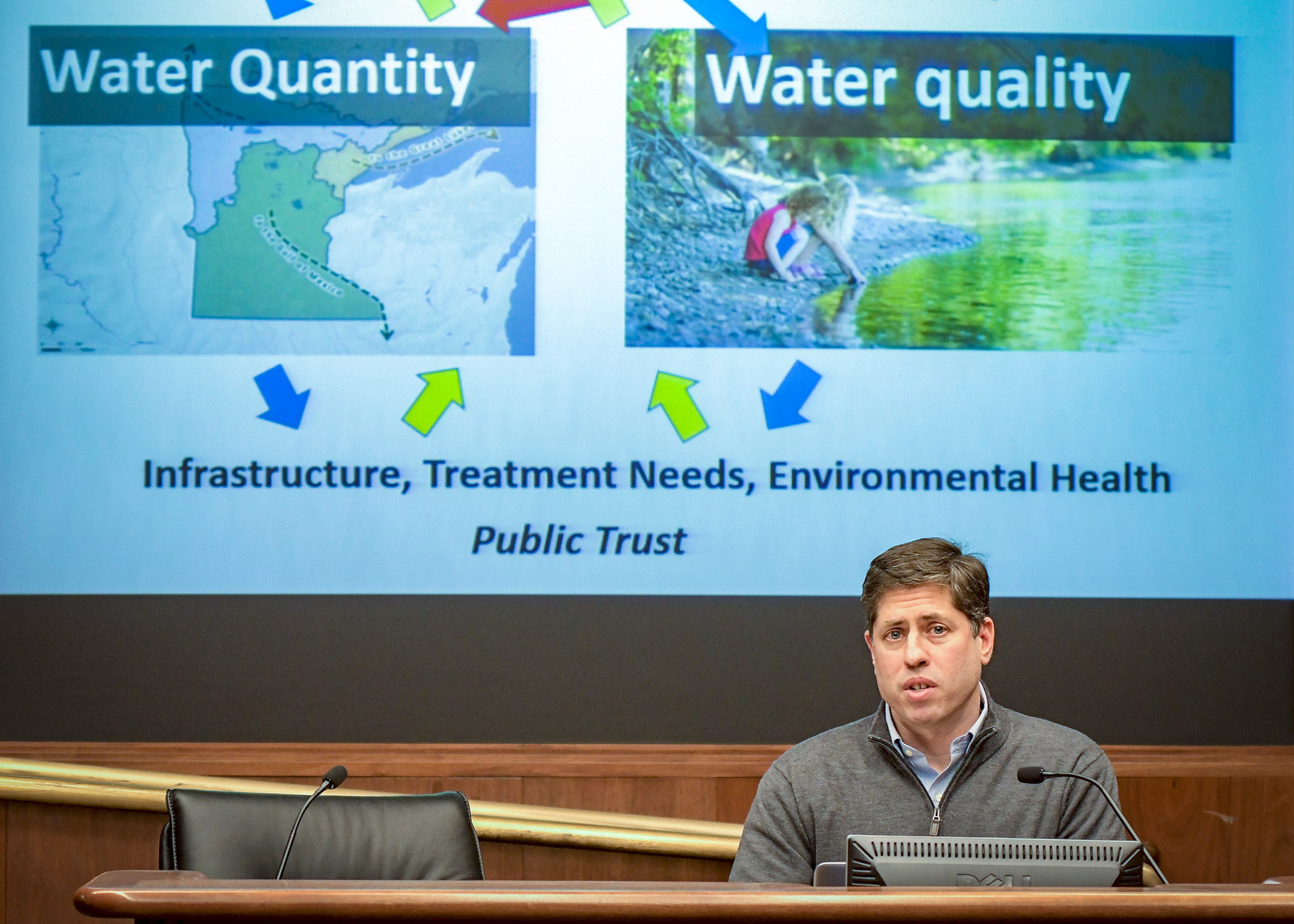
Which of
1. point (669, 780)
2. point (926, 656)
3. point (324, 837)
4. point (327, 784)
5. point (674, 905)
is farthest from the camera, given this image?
point (669, 780)

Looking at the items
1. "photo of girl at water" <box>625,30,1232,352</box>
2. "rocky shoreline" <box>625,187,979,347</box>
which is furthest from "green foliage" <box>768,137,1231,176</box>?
"rocky shoreline" <box>625,187,979,347</box>

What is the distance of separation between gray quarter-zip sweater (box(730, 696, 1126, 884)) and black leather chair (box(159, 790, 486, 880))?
55 cm

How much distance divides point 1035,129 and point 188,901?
2686 millimetres

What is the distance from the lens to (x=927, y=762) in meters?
2.01

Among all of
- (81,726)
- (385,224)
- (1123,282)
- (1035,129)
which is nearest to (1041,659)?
(1123,282)

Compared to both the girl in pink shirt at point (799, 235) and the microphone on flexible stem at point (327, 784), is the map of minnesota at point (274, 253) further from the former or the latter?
the microphone on flexible stem at point (327, 784)

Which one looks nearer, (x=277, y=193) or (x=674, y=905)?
(x=674, y=905)

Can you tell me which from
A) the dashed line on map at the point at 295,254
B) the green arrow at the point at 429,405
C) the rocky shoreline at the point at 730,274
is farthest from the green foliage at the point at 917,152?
the dashed line on map at the point at 295,254

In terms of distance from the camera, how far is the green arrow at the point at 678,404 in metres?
3.02

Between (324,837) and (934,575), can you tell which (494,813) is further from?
(934,575)

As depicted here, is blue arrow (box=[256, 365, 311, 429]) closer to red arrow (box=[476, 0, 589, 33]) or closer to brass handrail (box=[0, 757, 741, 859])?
Answer: brass handrail (box=[0, 757, 741, 859])

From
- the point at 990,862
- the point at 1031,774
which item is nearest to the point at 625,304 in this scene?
the point at 1031,774

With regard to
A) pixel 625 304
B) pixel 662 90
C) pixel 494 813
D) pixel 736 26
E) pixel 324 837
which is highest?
pixel 736 26

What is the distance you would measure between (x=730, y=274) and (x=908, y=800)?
1.50 metres
